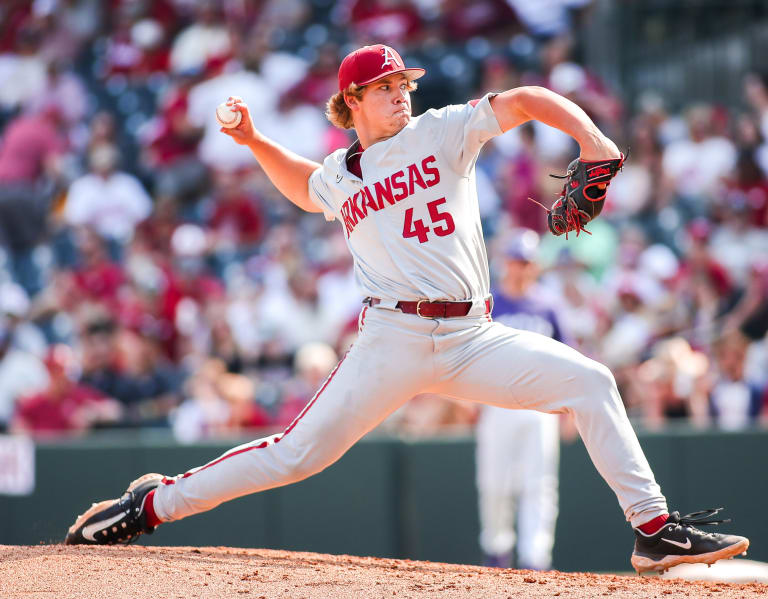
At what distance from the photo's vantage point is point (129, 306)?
30.8 ft

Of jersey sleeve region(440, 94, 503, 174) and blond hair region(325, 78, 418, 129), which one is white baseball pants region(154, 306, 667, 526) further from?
blond hair region(325, 78, 418, 129)

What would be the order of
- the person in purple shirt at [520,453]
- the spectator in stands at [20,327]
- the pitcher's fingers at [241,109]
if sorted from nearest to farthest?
1. the pitcher's fingers at [241,109]
2. the person in purple shirt at [520,453]
3. the spectator in stands at [20,327]

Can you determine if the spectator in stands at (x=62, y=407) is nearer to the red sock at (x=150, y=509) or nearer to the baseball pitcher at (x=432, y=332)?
the red sock at (x=150, y=509)

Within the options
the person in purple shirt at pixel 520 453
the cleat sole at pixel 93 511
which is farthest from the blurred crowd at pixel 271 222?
the cleat sole at pixel 93 511

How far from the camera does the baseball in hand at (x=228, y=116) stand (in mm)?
4062

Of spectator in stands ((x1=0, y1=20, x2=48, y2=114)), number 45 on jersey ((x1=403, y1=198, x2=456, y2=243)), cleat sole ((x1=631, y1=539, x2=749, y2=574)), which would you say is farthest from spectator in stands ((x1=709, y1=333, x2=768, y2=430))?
spectator in stands ((x1=0, y1=20, x2=48, y2=114))

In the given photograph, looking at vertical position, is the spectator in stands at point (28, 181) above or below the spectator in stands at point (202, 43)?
below

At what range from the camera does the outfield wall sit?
7117mm

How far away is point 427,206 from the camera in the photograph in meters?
3.68

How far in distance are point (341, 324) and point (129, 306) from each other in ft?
6.28

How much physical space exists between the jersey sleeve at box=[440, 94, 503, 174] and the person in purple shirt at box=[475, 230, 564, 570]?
2.82m

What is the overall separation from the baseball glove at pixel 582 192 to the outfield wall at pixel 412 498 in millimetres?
3987

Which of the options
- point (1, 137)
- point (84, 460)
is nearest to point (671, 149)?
point (84, 460)

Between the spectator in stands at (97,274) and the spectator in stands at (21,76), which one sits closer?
the spectator in stands at (97,274)
